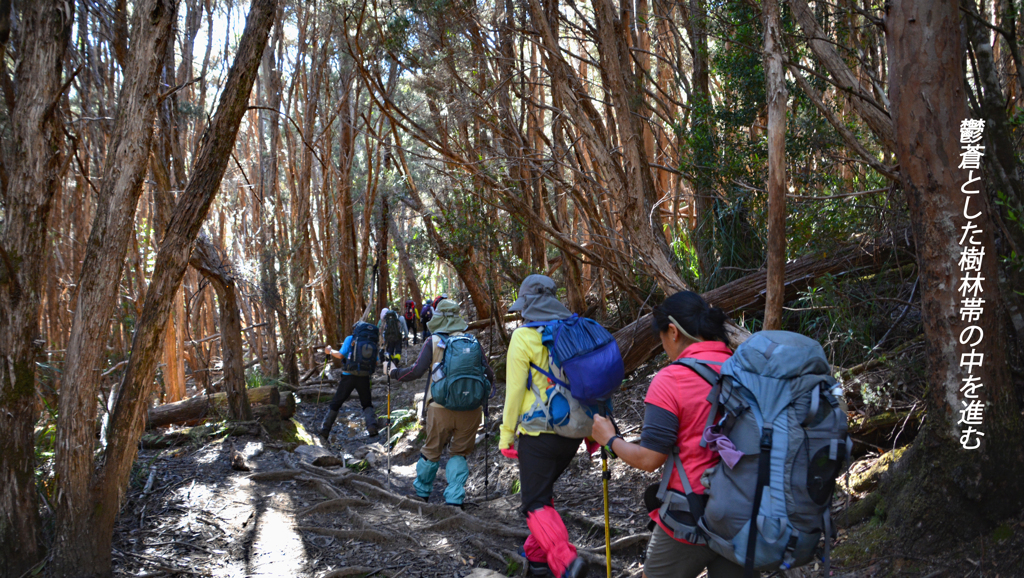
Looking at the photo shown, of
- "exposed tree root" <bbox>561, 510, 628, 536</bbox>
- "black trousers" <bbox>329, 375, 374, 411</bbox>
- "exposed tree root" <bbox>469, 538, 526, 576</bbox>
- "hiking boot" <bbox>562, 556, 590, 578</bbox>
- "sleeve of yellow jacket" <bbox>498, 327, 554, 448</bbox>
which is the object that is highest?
"sleeve of yellow jacket" <bbox>498, 327, 554, 448</bbox>

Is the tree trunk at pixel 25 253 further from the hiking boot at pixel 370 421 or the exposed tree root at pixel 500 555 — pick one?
the hiking boot at pixel 370 421

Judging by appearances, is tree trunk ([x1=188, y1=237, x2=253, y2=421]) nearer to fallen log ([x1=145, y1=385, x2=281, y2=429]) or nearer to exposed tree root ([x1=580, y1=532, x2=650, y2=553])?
fallen log ([x1=145, y1=385, x2=281, y2=429])

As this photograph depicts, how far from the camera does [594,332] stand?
3760mm

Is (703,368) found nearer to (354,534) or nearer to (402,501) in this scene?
(354,534)

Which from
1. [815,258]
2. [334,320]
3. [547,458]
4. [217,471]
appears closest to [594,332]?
[547,458]

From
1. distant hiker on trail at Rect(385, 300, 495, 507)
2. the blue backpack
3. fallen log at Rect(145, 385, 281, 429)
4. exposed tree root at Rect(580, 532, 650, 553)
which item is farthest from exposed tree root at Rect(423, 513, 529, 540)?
the blue backpack

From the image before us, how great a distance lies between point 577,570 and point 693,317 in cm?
204

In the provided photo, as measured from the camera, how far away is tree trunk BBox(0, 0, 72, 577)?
3.99 metres

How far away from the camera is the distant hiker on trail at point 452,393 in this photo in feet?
18.6

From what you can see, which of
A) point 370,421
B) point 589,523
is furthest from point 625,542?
point 370,421

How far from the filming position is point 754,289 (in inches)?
292

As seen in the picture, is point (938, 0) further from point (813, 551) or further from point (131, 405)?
point (131, 405)

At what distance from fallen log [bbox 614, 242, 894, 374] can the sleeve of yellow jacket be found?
2.54 m

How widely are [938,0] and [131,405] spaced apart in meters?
5.48
